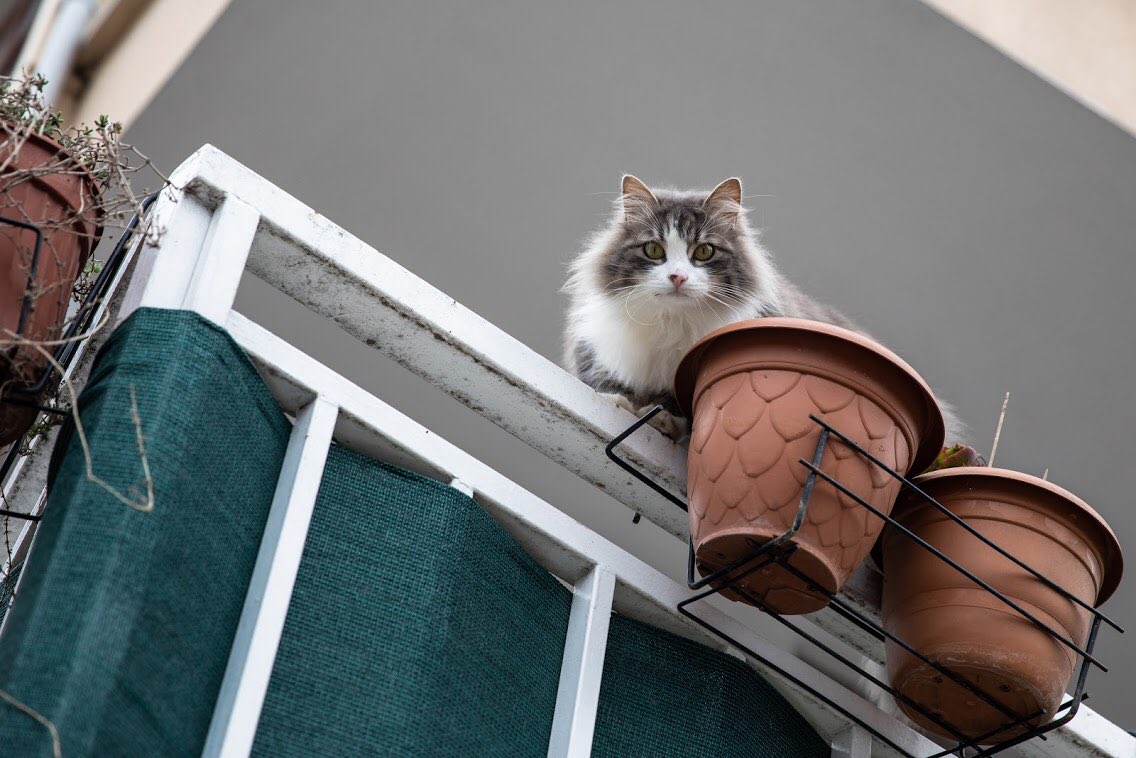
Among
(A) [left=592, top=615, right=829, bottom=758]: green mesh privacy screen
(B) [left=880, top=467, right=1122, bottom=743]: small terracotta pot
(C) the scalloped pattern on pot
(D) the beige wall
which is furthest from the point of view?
(D) the beige wall

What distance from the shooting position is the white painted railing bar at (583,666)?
184cm

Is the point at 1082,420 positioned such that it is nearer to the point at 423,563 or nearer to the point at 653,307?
the point at 653,307

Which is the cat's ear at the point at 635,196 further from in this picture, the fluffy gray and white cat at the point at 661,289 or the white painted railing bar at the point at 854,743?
the white painted railing bar at the point at 854,743

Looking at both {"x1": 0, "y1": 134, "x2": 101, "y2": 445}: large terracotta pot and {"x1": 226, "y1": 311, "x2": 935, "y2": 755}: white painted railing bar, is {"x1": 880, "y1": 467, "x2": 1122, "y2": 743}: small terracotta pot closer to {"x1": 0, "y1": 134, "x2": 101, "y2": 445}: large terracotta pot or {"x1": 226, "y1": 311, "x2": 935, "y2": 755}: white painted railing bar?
{"x1": 226, "y1": 311, "x2": 935, "y2": 755}: white painted railing bar

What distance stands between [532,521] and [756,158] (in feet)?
6.91

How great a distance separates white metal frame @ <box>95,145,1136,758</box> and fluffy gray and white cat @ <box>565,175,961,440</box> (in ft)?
0.99

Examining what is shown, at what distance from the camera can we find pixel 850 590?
2.10 metres

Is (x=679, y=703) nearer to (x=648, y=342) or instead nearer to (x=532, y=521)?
(x=532, y=521)

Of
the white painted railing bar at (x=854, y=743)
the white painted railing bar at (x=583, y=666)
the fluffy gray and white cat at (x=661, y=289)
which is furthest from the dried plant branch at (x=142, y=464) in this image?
the white painted railing bar at (x=854, y=743)

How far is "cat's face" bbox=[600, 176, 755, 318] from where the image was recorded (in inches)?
94.7

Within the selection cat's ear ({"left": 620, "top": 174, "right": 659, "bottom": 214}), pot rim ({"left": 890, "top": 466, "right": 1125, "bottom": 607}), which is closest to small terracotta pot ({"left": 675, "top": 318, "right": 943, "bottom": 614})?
pot rim ({"left": 890, "top": 466, "right": 1125, "bottom": 607})

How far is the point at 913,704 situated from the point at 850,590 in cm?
22

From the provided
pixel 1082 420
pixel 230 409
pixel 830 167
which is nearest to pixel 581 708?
pixel 230 409

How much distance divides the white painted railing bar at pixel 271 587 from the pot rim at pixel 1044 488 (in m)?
0.90
